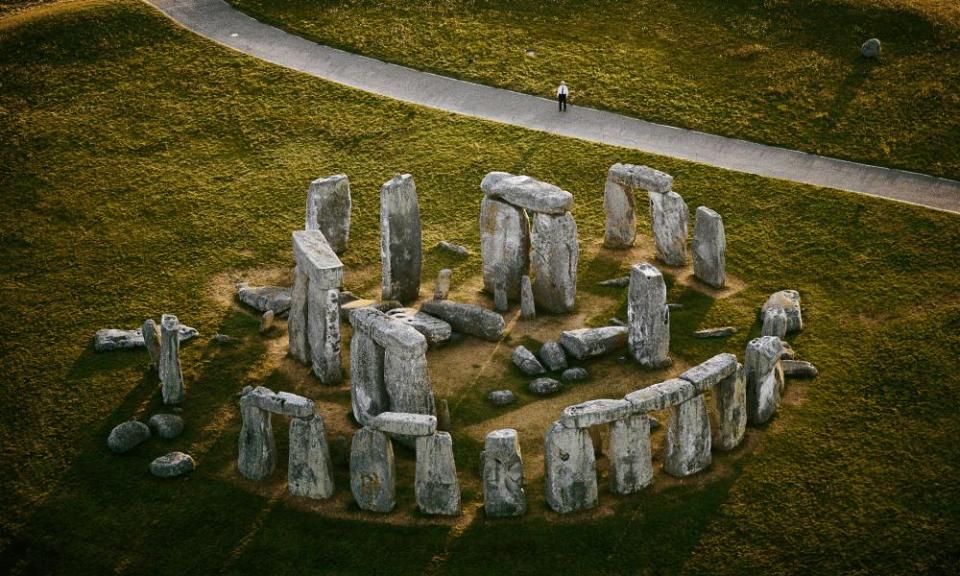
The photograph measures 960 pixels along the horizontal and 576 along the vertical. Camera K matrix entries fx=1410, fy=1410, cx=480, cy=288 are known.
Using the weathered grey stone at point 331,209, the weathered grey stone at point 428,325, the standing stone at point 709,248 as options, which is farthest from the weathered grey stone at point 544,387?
the weathered grey stone at point 331,209

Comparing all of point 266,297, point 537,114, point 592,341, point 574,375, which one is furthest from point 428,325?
point 537,114

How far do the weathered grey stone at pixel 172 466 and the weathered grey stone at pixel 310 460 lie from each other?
1.97m

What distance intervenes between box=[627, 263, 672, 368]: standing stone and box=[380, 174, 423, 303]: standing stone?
4.81 meters

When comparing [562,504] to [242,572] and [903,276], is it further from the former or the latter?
[903,276]

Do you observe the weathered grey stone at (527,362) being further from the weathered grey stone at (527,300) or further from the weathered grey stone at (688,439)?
the weathered grey stone at (688,439)

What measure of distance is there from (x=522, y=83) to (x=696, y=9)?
676cm

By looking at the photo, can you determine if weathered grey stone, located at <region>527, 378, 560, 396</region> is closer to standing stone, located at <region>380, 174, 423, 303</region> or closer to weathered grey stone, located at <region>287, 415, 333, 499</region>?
standing stone, located at <region>380, 174, 423, 303</region>

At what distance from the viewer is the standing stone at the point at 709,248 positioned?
2919cm

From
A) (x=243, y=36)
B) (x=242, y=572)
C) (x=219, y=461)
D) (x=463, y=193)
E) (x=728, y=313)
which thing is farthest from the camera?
(x=243, y=36)

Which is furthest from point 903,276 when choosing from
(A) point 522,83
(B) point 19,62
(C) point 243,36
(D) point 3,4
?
(D) point 3,4

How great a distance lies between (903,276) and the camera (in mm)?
29781

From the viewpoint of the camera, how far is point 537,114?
121 feet

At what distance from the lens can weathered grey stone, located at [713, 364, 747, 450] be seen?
23844 millimetres

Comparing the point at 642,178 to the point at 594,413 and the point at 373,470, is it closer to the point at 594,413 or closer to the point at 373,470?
the point at 594,413
